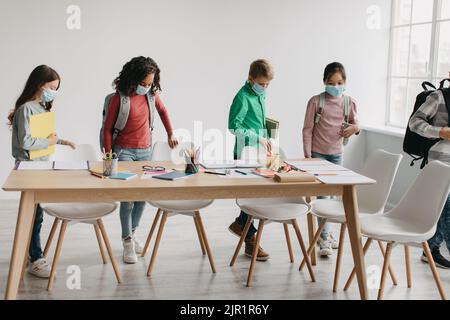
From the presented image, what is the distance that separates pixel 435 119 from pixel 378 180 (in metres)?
0.55

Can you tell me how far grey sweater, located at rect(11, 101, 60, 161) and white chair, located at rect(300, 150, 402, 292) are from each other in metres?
1.76

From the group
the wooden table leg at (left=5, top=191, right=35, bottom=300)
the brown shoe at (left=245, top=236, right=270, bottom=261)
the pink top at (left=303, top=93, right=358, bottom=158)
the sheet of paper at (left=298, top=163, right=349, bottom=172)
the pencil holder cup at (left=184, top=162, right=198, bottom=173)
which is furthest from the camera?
the pink top at (left=303, top=93, right=358, bottom=158)

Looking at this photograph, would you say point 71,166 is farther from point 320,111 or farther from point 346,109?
point 346,109

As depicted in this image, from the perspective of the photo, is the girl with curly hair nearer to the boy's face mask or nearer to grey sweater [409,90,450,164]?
the boy's face mask

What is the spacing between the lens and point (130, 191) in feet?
10.5

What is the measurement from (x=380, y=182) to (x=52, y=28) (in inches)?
139

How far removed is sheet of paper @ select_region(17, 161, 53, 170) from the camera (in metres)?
3.57

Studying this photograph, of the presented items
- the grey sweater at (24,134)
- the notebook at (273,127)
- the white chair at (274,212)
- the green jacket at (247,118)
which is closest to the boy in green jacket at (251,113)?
the green jacket at (247,118)

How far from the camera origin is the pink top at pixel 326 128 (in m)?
4.36

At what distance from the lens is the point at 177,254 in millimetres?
4363

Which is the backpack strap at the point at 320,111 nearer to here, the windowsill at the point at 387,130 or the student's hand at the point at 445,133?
the student's hand at the point at 445,133

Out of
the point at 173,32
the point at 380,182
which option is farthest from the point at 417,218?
the point at 173,32

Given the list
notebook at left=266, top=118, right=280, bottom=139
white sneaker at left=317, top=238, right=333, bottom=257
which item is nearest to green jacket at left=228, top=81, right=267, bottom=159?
notebook at left=266, top=118, right=280, bottom=139

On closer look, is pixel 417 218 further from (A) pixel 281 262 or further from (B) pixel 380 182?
(A) pixel 281 262
